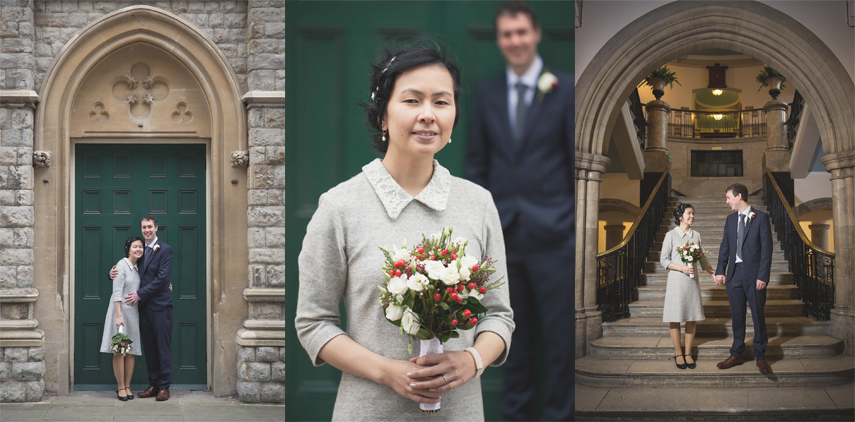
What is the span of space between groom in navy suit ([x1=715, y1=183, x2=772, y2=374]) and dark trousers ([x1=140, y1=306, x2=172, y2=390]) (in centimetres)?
440

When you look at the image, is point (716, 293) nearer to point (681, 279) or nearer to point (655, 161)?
point (681, 279)

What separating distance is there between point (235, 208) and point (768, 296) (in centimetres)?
586

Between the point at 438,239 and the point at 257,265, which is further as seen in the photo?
the point at 257,265

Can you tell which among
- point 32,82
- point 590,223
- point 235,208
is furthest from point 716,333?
point 32,82

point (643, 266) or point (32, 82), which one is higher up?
point (32, 82)

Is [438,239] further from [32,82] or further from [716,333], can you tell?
[716,333]

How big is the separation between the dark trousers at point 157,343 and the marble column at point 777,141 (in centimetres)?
1209

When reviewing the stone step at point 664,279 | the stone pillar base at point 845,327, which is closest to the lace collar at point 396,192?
the stone pillar base at point 845,327

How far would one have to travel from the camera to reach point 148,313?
5328 millimetres

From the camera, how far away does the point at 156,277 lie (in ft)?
17.4

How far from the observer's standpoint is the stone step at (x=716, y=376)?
5.67 m

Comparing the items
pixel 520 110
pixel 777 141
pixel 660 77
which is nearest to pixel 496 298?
pixel 520 110

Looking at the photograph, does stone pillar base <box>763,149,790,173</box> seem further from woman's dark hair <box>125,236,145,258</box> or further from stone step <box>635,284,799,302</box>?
woman's dark hair <box>125,236,145,258</box>

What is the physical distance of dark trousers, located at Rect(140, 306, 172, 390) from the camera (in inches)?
210
